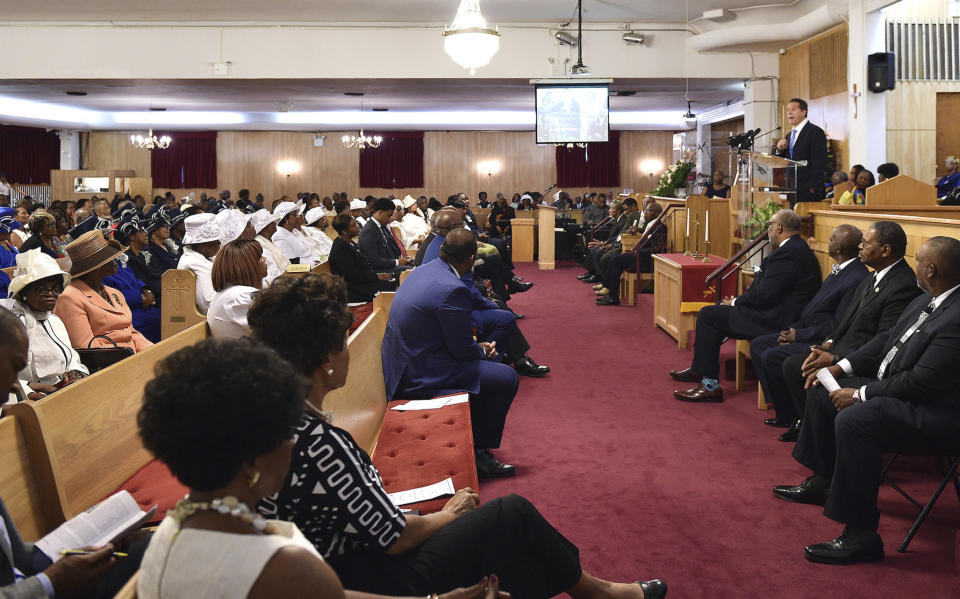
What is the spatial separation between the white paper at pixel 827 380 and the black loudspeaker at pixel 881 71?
6.75 meters

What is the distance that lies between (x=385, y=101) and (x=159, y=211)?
11.6 metres

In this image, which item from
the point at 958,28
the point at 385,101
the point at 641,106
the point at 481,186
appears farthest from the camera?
the point at 481,186

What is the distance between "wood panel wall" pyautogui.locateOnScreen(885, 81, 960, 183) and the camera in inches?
403

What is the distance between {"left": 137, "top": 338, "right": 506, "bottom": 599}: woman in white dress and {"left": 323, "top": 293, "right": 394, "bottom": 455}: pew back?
1507mm

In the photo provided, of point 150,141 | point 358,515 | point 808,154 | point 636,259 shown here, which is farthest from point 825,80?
point 150,141

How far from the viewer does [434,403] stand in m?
3.85

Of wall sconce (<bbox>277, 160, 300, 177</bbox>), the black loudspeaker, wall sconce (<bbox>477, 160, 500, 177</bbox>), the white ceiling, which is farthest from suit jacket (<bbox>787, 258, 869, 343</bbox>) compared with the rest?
wall sconce (<bbox>277, 160, 300, 177</bbox>)

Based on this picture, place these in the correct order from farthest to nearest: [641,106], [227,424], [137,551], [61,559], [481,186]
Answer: [481,186] < [641,106] < [137,551] < [61,559] < [227,424]

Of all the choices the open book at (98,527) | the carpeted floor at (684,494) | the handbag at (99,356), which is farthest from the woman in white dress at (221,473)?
the handbag at (99,356)

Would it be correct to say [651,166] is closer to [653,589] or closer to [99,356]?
[99,356]

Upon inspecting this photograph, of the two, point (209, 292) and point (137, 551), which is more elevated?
point (209, 292)

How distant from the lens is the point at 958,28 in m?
10.3

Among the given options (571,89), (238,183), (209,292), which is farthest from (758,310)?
(238,183)

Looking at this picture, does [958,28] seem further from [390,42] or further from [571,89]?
[390,42]
